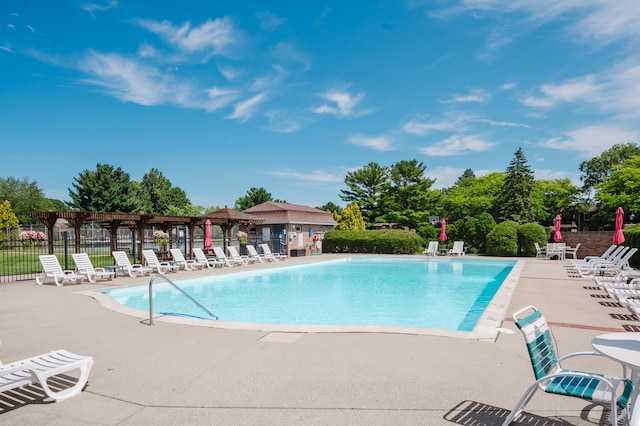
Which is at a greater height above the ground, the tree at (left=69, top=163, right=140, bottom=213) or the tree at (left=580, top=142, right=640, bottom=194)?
the tree at (left=580, top=142, right=640, bottom=194)

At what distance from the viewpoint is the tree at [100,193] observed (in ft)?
126

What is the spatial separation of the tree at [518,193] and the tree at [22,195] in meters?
59.8

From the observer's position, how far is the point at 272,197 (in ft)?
174

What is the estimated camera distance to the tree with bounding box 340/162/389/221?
134ft

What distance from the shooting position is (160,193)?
57875 millimetres

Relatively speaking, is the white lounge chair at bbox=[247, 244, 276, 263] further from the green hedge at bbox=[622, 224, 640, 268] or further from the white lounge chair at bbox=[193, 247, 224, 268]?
the green hedge at bbox=[622, 224, 640, 268]

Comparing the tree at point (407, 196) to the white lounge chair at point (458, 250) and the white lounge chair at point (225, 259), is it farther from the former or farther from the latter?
the white lounge chair at point (225, 259)

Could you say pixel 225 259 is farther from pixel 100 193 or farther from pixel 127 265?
pixel 100 193

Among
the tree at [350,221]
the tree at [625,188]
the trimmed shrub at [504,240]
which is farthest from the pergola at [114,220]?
the tree at [625,188]

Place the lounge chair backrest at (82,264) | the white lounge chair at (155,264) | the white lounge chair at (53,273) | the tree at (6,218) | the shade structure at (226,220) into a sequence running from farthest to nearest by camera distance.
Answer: the tree at (6,218)
the shade structure at (226,220)
the white lounge chair at (155,264)
the lounge chair backrest at (82,264)
the white lounge chair at (53,273)

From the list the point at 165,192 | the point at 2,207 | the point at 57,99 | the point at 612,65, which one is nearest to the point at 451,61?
the point at 612,65

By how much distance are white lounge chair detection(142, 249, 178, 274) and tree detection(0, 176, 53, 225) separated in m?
48.1

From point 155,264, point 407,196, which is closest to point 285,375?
point 155,264

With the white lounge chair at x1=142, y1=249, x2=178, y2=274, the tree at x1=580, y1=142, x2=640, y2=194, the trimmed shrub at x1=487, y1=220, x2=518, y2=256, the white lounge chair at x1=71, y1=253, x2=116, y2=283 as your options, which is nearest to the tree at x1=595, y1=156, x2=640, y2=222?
the trimmed shrub at x1=487, y1=220, x2=518, y2=256
